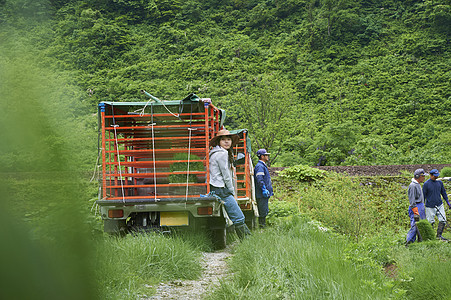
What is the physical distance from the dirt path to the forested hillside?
36.4 ft

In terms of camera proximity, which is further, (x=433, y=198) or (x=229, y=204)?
(x=433, y=198)

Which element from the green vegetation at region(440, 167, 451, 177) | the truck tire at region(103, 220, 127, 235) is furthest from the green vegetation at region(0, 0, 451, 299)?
the green vegetation at region(440, 167, 451, 177)

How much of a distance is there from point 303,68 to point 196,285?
4059cm

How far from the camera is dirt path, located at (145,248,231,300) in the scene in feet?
13.5

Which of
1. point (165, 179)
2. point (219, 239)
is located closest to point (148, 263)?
point (219, 239)

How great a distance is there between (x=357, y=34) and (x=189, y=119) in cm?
4476

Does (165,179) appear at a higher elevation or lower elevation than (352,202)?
higher

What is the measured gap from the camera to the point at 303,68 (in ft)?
142

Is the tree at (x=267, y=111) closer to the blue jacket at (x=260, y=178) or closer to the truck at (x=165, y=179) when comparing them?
the blue jacket at (x=260, y=178)

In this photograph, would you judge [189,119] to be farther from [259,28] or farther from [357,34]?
[259,28]

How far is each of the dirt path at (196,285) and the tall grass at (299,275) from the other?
0.25 metres

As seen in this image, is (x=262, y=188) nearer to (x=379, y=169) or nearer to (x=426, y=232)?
(x=426, y=232)

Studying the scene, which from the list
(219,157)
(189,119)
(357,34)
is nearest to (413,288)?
(219,157)

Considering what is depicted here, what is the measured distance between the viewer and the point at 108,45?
168 feet
